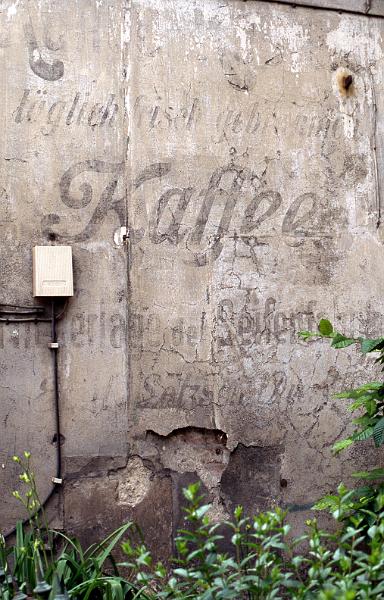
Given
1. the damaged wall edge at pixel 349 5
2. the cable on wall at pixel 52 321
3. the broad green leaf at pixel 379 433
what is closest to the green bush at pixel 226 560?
the broad green leaf at pixel 379 433

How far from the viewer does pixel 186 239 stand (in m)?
4.63

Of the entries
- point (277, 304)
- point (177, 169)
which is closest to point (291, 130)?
point (177, 169)

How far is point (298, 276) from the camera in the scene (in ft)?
15.8

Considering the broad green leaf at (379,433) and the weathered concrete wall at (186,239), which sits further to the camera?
the weathered concrete wall at (186,239)

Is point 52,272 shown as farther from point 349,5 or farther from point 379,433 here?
point 349,5

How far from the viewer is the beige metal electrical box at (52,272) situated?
13.9 ft

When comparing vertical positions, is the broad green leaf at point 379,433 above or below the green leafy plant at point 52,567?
above

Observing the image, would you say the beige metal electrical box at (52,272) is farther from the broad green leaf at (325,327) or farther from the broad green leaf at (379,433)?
the broad green leaf at (379,433)

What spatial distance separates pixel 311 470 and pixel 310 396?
0.44 metres

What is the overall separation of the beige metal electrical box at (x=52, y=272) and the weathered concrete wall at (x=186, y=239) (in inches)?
3.8

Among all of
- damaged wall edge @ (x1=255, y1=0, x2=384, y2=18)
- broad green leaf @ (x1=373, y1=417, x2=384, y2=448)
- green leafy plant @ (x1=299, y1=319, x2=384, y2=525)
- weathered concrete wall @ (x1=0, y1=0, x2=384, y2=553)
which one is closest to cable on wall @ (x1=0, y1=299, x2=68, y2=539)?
weathered concrete wall @ (x1=0, y1=0, x2=384, y2=553)

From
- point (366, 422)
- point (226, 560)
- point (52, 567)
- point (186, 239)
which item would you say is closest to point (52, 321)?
point (186, 239)

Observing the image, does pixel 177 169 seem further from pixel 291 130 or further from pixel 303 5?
pixel 303 5

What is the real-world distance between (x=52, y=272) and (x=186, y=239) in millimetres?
843
